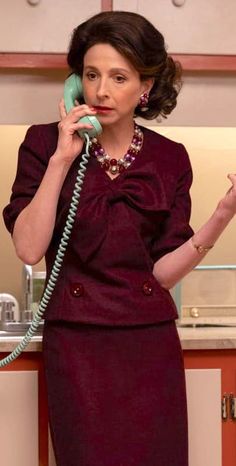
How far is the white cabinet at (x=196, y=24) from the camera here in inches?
82.4

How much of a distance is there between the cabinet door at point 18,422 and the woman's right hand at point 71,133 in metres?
0.54

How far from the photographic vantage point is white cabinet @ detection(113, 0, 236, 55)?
2094mm

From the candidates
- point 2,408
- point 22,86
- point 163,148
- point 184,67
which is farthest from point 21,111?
point 2,408

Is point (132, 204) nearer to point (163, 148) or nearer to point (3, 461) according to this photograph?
point (163, 148)

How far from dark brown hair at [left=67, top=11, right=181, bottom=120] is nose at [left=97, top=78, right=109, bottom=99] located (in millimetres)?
60

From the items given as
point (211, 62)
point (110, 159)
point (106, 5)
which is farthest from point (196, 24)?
point (110, 159)

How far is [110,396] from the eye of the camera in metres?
1.55

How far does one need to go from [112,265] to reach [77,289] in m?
0.07

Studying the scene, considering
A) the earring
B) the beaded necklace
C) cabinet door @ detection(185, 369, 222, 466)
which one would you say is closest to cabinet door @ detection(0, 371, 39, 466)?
cabinet door @ detection(185, 369, 222, 466)

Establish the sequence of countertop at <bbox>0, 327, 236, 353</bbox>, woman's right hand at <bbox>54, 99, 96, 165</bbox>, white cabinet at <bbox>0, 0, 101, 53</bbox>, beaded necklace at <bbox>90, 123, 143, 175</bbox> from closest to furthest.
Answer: woman's right hand at <bbox>54, 99, 96, 165</bbox> → beaded necklace at <bbox>90, 123, 143, 175</bbox> → countertop at <bbox>0, 327, 236, 353</bbox> → white cabinet at <bbox>0, 0, 101, 53</bbox>

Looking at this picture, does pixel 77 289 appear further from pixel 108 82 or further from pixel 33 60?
pixel 33 60

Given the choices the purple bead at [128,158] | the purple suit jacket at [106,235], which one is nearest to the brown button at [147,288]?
the purple suit jacket at [106,235]

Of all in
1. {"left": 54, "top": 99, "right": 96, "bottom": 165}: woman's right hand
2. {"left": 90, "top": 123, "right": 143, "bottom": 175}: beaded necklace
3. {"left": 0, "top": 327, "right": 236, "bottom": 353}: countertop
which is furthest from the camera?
{"left": 0, "top": 327, "right": 236, "bottom": 353}: countertop

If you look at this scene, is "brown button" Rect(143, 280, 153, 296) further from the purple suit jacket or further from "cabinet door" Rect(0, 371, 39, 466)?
"cabinet door" Rect(0, 371, 39, 466)
